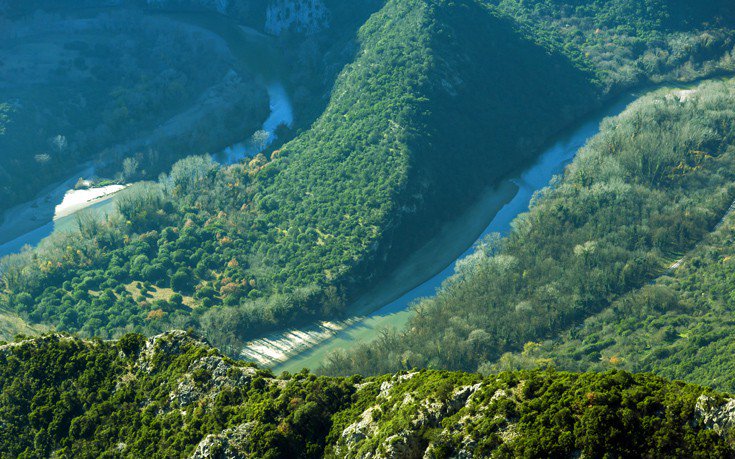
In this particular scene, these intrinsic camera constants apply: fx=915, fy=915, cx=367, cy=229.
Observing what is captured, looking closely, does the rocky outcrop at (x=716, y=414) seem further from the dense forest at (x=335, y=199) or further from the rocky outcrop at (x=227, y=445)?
the dense forest at (x=335, y=199)

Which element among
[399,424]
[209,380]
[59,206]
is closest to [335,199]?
[59,206]

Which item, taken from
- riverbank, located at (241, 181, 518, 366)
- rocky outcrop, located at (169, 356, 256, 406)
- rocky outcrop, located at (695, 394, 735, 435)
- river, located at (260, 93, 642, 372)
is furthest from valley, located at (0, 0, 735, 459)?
river, located at (260, 93, 642, 372)

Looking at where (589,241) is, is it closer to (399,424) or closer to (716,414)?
(399,424)

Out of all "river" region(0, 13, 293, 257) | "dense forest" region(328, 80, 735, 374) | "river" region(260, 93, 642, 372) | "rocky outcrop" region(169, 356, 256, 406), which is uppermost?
"river" region(0, 13, 293, 257)

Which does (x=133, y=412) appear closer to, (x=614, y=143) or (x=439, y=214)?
(x=439, y=214)

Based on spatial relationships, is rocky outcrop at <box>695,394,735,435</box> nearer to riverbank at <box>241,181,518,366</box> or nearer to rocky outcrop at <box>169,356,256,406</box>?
rocky outcrop at <box>169,356,256,406</box>

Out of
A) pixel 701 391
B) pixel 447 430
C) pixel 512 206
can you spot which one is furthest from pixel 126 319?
pixel 701 391

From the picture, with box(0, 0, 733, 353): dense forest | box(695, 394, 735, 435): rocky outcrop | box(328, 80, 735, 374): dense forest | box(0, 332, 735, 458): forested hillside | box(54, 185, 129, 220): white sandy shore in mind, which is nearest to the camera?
box(695, 394, 735, 435): rocky outcrop

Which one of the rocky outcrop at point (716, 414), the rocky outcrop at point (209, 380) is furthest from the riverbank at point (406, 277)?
the rocky outcrop at point (716, 414)
